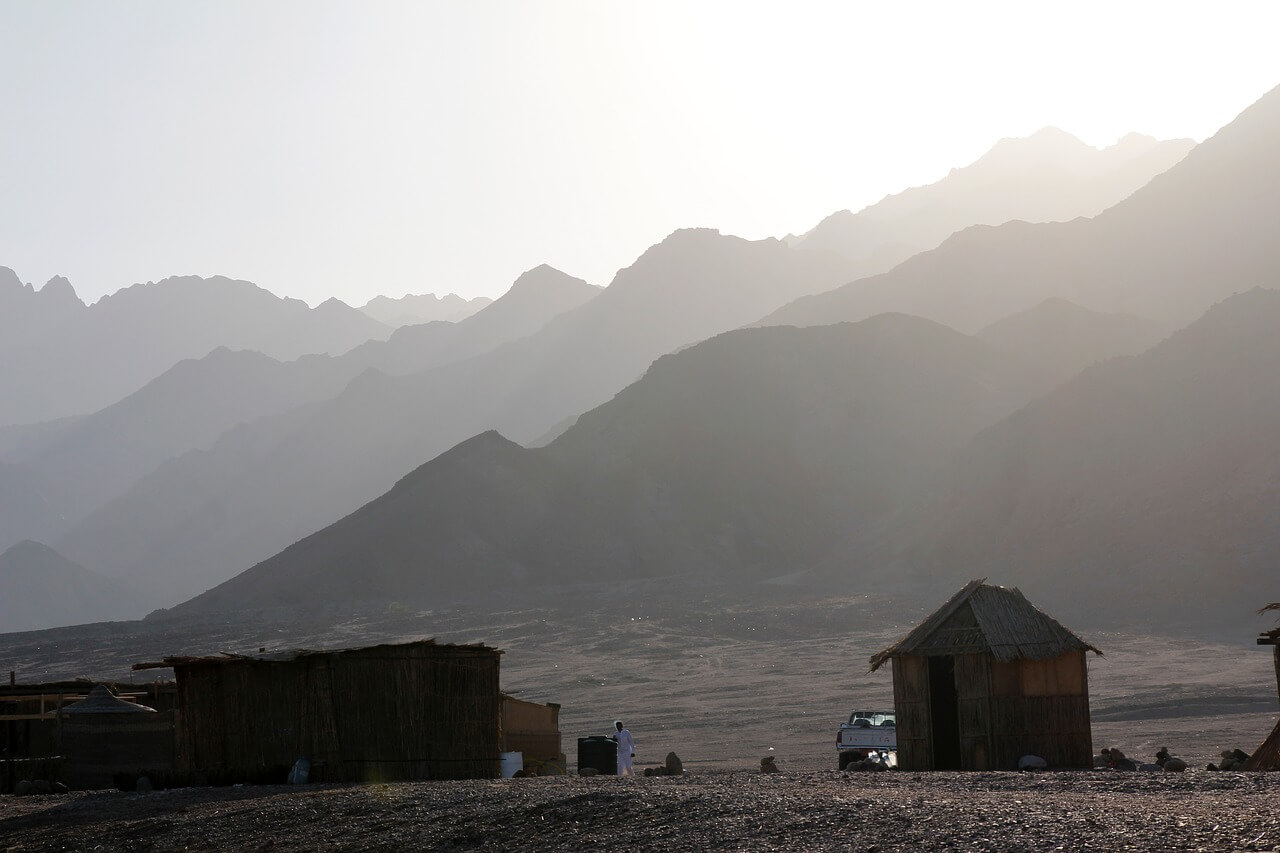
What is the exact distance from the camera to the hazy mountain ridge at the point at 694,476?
83188 millimetres

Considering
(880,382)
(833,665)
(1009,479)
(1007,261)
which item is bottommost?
(833,665)

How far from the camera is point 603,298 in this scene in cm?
16688

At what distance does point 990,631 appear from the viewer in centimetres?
2106

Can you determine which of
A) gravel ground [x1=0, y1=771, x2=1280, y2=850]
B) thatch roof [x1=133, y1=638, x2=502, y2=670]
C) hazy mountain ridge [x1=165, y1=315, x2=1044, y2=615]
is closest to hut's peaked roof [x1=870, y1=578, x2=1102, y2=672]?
gravel ground [x1=0, y1=771, x2=1280, y2=850]

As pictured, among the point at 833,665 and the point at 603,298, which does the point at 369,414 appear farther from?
the point at 833,665

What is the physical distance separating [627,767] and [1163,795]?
10536 millimetres

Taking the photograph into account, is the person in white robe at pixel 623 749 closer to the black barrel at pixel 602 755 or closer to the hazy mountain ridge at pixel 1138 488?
the black barrel at pixel 602 755

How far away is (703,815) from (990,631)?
8596mm

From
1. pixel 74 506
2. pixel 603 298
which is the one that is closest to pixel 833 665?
pixel 603 298

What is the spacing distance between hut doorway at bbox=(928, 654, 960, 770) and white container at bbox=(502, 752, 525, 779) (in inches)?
259

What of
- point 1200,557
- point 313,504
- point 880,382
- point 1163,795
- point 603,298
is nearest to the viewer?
point 1163,795

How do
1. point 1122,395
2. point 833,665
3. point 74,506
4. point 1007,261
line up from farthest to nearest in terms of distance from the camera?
point 74,506 → point 1007,261 → point 1122,395 → point 833,665

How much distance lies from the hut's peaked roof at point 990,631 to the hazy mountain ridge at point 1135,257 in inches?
3626

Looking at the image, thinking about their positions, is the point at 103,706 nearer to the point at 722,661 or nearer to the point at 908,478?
the point at 722,661
